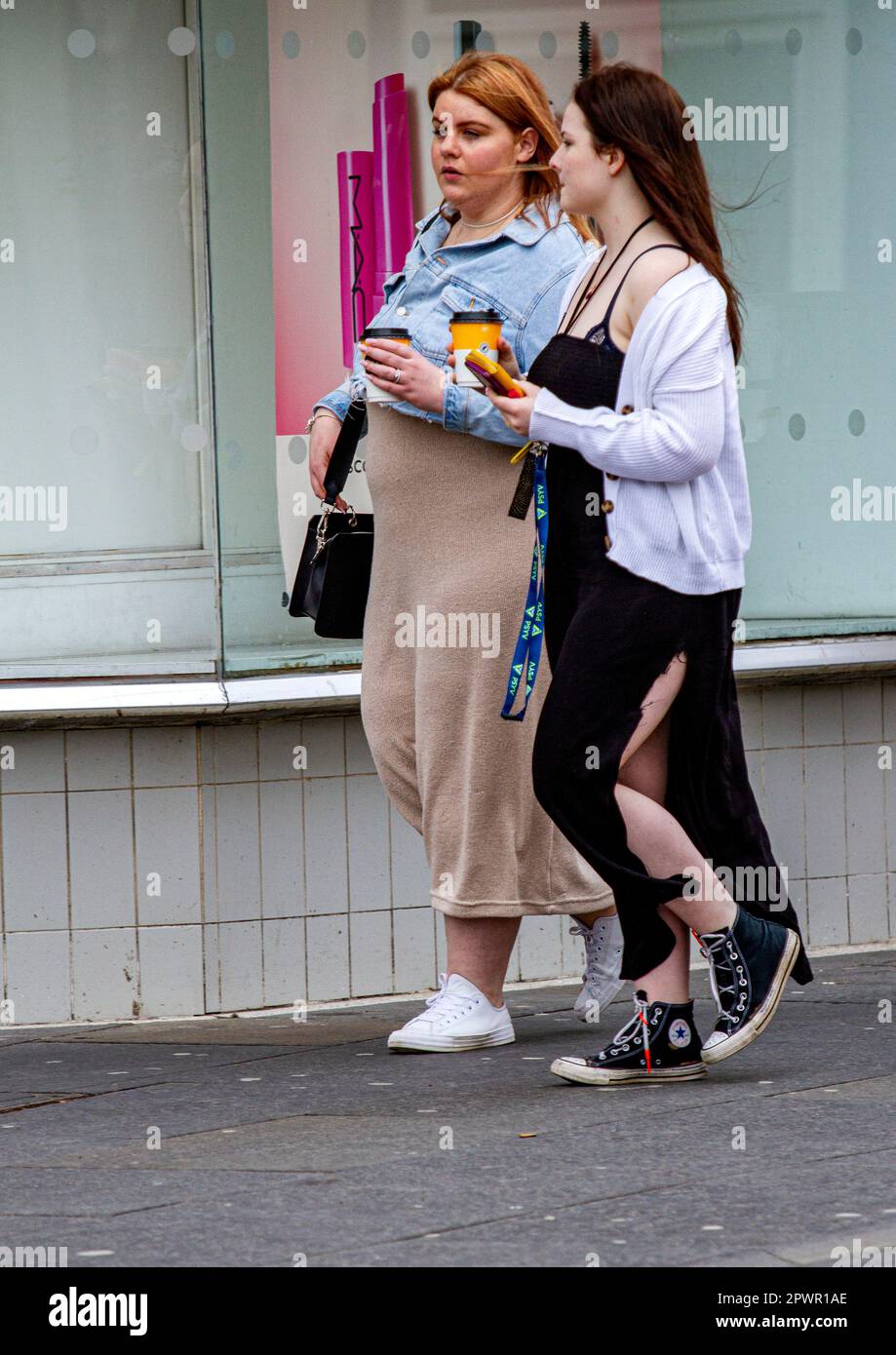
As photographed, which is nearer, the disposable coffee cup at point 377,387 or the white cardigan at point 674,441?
the white cardigan at point 674,441

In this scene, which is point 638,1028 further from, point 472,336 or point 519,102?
point 519,102

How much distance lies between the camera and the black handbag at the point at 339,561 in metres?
4.80

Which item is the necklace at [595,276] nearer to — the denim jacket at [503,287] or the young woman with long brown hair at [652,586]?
the young woman with long brown hair at [652,586]

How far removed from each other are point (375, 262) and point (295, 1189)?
342 cm

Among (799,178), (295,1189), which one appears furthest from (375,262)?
(295,1189)

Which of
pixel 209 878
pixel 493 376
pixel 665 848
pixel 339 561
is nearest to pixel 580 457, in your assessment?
pixel 493 376

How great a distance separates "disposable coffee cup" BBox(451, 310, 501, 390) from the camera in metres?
4.09

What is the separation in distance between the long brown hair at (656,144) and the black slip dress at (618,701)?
0.20m

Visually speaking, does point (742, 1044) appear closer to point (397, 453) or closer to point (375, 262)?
point (397, 453)

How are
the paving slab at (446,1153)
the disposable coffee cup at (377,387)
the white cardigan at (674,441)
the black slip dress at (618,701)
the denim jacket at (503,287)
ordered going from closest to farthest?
the paving slab at (446,1153) < the white cardigan at (674,441) < the black slip dress at (618,701) < the disposable coffee cup at (377,387) < the denim jacket at (503,287)

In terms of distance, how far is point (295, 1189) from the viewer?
343 cm

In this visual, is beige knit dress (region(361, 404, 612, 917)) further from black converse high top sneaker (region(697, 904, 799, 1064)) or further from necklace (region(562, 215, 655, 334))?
black converse high top sneaker (region(697, 904, 799, 1064))

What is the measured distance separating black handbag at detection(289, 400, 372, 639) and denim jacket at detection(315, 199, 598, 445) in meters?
0.24

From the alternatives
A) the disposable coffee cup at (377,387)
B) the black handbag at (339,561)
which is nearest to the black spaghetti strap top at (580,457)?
the disposable coffee cup at (377,387)
